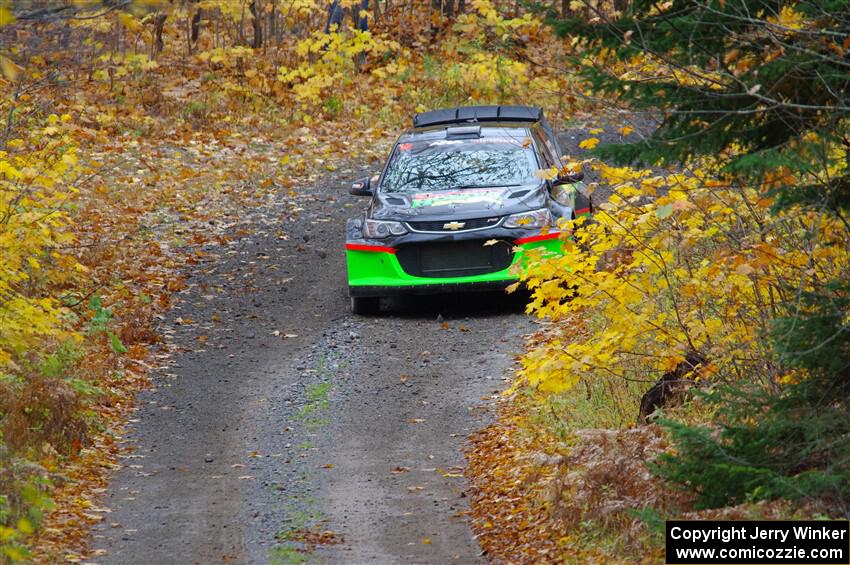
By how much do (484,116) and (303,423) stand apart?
213 inches

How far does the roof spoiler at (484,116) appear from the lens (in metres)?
12.9

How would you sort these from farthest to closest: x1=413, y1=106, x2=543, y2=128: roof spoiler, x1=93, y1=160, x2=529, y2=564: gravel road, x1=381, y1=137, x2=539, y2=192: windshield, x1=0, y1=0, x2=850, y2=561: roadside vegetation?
x1=413, y1=106, x2=543, y2=128: roof spoiler
x1=381, y1=137, x2=539, y2=192: windshield
x1=93, y1=160, x2=529, y2=564: gravel road
x1=0, y1=0, x2=850, y2=561: roadside vegetation

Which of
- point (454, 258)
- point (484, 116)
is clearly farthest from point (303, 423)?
point (484, 116)

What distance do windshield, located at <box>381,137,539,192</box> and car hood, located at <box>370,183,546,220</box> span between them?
0.56ft

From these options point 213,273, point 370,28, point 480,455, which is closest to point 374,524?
point 480,455

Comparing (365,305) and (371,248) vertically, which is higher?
(371,248)

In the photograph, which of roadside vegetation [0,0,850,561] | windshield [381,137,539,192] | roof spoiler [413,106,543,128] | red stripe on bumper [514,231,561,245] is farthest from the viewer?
roof spoiler [413,106,543,128]

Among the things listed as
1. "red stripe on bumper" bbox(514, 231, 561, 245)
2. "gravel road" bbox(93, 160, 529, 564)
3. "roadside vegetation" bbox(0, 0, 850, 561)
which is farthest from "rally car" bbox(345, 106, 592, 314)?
"roadside vegetation" bbox(0, 0, 850, 561)

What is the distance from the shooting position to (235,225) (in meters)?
16.1

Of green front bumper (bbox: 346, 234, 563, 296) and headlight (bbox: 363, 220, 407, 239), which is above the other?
headlight (bbox: 363, 220, 407, 239)

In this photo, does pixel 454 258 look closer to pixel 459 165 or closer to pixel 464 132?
pixel 459 165

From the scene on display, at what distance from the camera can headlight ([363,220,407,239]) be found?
37.0ft

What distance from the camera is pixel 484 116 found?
13039mm

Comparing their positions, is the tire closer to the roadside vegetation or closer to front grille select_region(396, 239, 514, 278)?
front grille select_region(396, 239, 514, 278)
